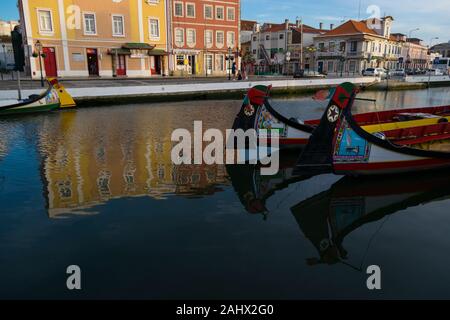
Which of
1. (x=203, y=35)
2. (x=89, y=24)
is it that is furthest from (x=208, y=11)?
(x=89, y=24)

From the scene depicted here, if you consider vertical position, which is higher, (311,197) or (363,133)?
(363,133)

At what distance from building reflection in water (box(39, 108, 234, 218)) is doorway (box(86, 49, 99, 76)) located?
1049 inches

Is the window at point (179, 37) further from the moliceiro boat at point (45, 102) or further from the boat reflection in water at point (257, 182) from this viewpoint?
the boat reflection in water at point (257, 182)

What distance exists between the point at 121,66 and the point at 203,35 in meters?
12.6

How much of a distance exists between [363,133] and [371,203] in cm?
200

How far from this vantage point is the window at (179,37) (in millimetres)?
47719

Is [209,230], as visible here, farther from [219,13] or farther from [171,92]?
[219,13]

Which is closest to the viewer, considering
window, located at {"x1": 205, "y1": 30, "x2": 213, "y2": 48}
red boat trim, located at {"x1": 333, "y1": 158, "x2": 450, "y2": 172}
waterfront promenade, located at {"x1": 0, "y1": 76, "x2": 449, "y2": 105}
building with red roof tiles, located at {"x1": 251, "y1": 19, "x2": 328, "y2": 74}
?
red boat trim, located at {"x1": 333, "y1": 158, "x2": 450, "y2": 172}

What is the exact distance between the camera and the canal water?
6094 millimetres

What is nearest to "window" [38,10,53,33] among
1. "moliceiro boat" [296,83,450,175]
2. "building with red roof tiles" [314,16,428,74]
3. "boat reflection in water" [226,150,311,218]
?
"boat reflection in water" [226,150,311,218]

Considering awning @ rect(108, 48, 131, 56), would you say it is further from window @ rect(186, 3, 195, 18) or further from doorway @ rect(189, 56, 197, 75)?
window @ rect(186, 3, 195, 18)
